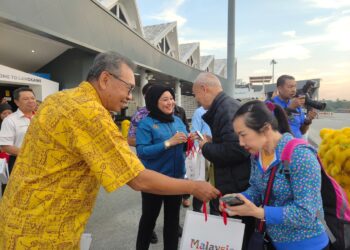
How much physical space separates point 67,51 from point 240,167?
10.0m

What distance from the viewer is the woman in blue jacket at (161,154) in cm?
299

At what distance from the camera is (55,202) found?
1.46 metres

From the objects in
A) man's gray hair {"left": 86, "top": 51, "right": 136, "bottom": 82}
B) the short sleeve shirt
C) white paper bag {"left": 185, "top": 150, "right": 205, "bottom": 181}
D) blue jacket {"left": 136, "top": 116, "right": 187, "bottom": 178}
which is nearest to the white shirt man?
the short sleeve shirt

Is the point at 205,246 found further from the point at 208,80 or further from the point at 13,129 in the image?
the point at 13,129

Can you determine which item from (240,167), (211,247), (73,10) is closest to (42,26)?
(73,10)

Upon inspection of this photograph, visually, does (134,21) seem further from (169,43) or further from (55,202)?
(55,202)

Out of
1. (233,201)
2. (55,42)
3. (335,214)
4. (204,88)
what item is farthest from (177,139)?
(55,42)

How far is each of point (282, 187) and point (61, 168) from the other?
1206mm

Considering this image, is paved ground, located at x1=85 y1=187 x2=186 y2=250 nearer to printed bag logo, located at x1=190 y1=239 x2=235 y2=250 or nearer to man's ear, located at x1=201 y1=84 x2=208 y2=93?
printed bag logo, located at x1=190 y1=239 x2=235 y2=250

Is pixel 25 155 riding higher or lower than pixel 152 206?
higher

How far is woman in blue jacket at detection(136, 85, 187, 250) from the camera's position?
2.99 meters

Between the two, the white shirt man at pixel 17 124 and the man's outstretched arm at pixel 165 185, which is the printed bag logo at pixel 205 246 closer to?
the man's outstretched arm at pixel 165 185

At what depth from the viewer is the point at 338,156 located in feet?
9.29

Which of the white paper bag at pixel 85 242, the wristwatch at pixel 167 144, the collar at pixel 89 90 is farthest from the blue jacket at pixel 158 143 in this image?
the collar at pixel 89 90
